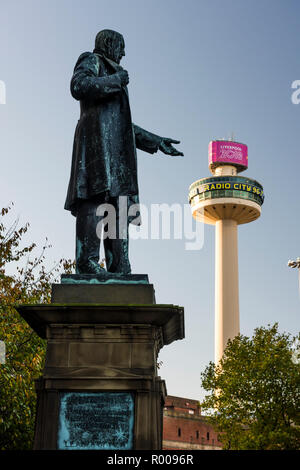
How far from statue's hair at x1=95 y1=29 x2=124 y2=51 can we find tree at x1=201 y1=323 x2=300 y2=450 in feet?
99.0

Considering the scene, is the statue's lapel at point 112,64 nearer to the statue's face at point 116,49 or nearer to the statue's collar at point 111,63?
the statue's collar at point 111,63

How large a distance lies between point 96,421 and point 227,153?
9219 cm

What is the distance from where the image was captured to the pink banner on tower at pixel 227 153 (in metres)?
96.4

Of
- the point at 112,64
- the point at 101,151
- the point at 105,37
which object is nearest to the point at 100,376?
the point at 101,151

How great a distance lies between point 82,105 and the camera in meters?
8.94

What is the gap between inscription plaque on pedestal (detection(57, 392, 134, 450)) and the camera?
274 inches

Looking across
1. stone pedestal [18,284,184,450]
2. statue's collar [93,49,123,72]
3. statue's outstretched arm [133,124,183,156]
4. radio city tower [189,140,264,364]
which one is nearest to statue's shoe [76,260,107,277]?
stone pedestal [18,284,184,450]

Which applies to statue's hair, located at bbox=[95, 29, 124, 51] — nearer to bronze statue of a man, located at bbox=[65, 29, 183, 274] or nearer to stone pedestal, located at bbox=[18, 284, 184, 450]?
bronze statue of a man, located at bbox=[65, 29, 183, 274]

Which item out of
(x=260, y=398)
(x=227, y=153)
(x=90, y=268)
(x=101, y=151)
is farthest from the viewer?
(x=227, y=153)

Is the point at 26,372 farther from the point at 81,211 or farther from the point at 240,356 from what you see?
the point at 240,356

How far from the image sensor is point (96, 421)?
23.1ft

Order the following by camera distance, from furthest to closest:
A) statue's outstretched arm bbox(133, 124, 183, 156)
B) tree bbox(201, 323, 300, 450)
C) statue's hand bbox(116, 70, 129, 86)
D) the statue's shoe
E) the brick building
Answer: the brick building, tree bbox(201, 323, 300, 450), statue's outstretched arm bbox(133, 124, 183, 156), statue's hand bbox(116, 70, 129, 86), the statue's shoe

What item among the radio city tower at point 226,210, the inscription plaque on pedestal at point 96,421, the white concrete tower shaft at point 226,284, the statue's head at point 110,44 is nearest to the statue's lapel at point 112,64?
the statue's head at point 110,44

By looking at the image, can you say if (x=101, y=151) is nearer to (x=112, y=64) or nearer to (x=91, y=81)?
(x=91, y=81)
